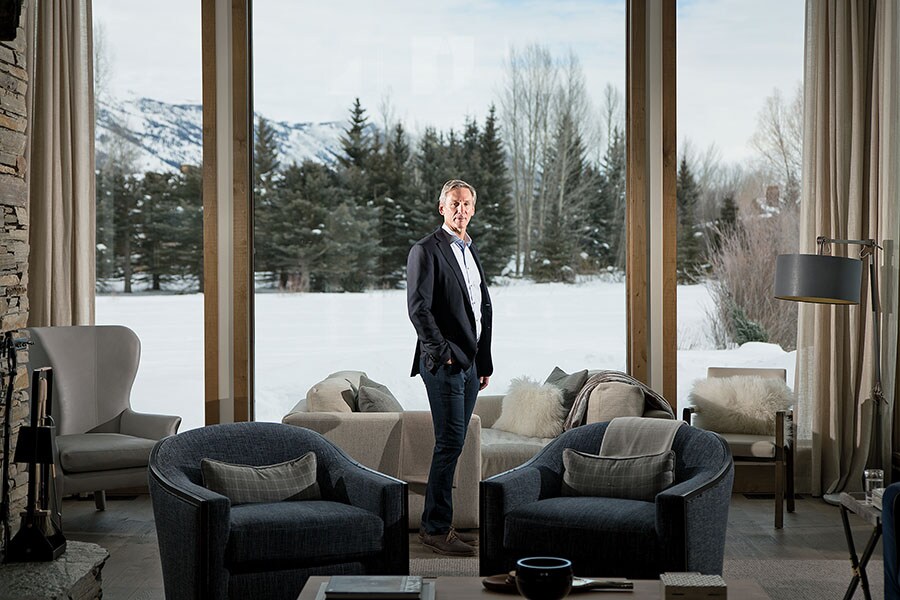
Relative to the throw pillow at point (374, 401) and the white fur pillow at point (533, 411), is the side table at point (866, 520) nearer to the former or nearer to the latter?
the white fur pillow at point (533, 411)

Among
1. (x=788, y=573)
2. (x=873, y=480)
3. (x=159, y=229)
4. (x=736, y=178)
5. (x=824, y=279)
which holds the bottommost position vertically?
(x=788, y=573)

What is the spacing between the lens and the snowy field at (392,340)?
6.16 metres

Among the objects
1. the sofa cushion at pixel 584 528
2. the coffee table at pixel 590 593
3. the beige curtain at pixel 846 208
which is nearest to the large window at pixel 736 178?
the beige curtain at pixel 846 208

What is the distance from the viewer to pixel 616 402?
505 centimetres

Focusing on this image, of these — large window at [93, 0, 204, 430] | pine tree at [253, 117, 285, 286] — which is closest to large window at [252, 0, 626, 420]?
pine tree at [253, 117, 285, 286]

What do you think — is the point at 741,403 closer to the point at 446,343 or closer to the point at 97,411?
the point at 446,343

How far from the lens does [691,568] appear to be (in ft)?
11.2

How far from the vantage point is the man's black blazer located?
14.9 ft

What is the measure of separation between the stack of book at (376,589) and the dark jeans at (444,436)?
5.70ft

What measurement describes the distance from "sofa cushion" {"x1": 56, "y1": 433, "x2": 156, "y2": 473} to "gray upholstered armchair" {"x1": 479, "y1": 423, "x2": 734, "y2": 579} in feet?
6.68

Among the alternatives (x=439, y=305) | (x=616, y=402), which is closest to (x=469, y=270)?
(x=439, y=305)

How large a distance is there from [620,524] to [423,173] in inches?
129

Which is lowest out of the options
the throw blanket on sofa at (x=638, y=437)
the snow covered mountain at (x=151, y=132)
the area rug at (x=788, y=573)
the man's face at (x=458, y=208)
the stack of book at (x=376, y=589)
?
the area rug at (x=788, y=573)

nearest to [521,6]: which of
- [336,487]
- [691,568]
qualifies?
[336,487]
